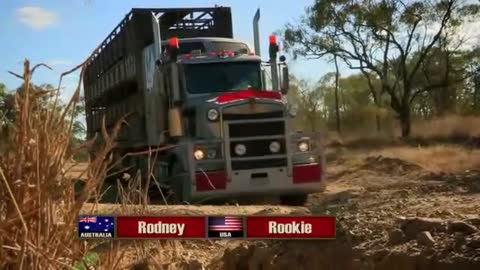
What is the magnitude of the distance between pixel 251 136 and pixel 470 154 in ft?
53.7

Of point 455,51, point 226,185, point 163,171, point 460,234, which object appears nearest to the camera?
point 460,234

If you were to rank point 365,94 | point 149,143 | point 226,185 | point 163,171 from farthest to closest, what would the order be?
point 365,94, point 149,143, point 163,171, point 226,185

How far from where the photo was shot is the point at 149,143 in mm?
15891

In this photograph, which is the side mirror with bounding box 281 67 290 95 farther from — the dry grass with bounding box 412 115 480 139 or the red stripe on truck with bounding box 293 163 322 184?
the dry grass with bounding box 412 115 480 139

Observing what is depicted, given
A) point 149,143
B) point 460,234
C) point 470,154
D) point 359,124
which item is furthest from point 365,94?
point 460,234

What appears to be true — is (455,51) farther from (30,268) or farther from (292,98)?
(30,268)

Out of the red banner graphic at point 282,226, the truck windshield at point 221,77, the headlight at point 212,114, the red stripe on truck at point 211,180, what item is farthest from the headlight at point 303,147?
the red banner graphic at point 282,226

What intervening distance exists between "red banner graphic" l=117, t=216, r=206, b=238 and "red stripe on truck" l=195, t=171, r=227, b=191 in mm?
6744

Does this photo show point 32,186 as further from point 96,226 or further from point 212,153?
point 212,153

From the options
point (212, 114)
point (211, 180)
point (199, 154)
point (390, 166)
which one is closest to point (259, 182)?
point (211, 180)

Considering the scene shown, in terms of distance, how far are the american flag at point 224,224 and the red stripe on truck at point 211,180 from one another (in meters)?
6.92

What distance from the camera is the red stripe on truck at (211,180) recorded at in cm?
1325

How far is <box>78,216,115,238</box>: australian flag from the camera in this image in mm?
6016

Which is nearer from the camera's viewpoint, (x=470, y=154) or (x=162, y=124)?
(x=162, y=124)
